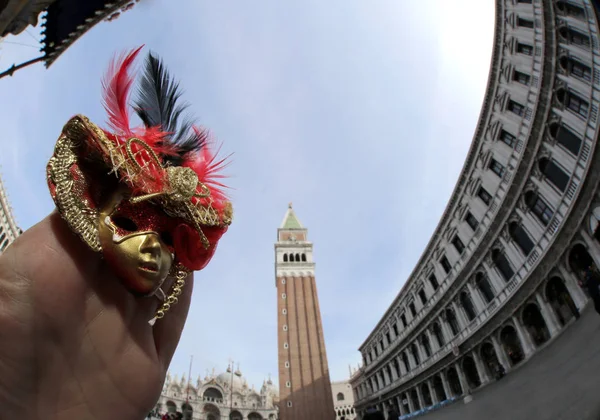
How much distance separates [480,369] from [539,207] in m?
9.75

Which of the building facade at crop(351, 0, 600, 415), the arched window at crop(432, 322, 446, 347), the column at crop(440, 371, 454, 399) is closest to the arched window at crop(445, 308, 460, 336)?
the building facade at crop(351, 0, 600, 415)

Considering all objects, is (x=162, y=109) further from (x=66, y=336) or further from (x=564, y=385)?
(x=564, y=385)

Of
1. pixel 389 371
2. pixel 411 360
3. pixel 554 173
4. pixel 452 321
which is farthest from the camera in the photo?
pixel 389 371

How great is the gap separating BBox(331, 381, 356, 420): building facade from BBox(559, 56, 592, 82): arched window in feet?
196

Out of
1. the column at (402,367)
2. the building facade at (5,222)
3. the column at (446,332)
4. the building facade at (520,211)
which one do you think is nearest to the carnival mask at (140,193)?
the building facade at (520,211)

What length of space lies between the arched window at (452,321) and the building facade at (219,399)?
139 ft

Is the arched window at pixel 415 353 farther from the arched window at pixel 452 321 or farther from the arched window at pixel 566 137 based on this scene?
the arched window at pixel 566 137

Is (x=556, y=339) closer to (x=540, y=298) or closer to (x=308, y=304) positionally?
(x=540, y=298)

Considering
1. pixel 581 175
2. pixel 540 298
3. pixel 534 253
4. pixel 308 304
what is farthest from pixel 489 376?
pixel 308 304

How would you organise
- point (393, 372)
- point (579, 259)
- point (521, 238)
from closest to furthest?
point (579, 259) → point (521, 238) → point (393, 372)

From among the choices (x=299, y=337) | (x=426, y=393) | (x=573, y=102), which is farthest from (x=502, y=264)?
(x=299, y=337)

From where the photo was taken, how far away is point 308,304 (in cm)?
4756

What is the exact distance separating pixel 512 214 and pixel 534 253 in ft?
7.89

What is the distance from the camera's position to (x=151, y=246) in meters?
2.29
